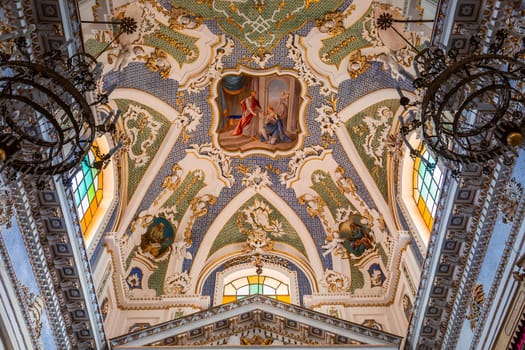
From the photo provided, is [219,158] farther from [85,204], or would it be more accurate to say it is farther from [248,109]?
[85,204]

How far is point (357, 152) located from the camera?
14.3 m

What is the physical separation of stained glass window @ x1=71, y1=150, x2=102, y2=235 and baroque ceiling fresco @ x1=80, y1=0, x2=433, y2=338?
53 centimetres

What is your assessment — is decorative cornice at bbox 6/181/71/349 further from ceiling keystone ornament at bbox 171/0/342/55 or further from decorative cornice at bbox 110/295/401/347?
ceiling keystone ornament at bbox 171/0/342/55

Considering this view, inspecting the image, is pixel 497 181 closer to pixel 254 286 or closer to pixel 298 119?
pixel 298 119

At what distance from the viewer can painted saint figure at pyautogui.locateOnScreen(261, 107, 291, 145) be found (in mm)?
14875

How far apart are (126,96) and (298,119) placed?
4.59 meters

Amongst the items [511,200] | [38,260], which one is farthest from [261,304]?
[511,200]

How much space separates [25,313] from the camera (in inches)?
352

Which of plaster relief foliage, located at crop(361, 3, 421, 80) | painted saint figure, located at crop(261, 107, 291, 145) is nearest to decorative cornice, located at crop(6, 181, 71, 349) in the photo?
painted saint figure, located at crop(261, 107, 291, 145)

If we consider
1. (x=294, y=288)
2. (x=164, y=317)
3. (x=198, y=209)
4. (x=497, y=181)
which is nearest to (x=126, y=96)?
(x=198, y=209)

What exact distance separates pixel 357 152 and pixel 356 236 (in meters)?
2.31

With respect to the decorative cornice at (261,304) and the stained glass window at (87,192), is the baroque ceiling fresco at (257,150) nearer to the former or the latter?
the stained glass window at (87,192)

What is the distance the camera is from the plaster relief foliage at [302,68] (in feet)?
44.2

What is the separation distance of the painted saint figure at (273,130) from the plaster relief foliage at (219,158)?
1205 millimetres
